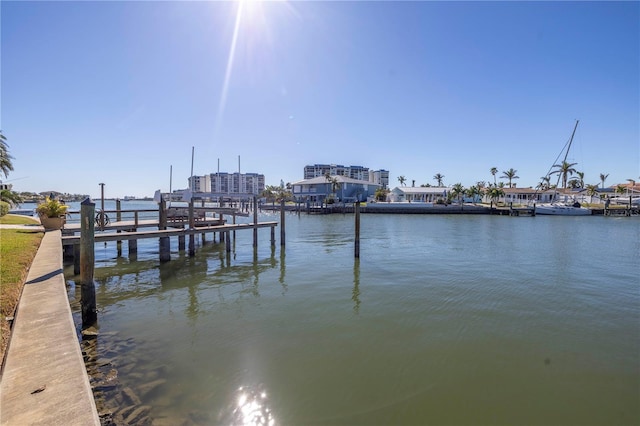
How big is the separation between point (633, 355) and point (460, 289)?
6556mm

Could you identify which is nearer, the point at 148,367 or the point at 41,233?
the point at 148,367

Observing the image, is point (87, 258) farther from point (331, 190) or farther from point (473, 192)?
point (473, 192)

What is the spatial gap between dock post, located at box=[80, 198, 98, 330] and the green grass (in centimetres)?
136

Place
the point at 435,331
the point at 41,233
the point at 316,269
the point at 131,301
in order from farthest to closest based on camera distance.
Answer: the point at 316,269 < the point at 41,233 < the point at 131,301 < the point at 435,331

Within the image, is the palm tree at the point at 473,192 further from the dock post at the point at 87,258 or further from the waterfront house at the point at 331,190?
the dock post at the point at 87,258

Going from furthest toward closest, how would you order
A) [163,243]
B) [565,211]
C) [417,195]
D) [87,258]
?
1. [417,195]
2. [565,211]
3. [163,243]
4. [87,258]

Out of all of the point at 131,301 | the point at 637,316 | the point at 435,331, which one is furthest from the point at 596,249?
the point at 131,301

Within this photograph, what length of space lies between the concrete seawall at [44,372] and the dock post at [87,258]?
6.35ft

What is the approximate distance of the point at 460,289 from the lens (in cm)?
1530

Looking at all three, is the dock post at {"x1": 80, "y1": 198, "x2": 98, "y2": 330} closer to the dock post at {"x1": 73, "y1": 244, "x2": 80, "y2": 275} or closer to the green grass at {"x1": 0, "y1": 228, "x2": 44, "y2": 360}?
the green grass at {"x1": 0, "y1": 228, "x2": 44, "y2": 360}

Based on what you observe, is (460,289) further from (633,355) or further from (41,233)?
(41,233)

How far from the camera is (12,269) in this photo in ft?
30.4

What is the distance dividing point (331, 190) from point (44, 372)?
9336cm

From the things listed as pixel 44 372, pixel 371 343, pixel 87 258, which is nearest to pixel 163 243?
pixel 87 258
